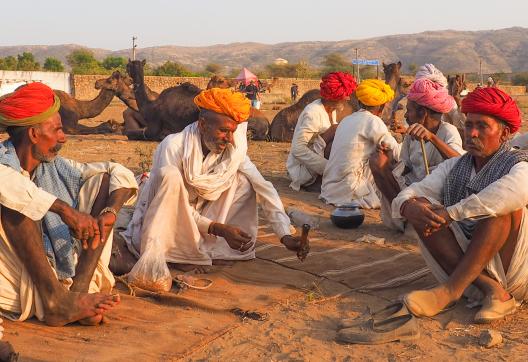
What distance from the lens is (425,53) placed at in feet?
349

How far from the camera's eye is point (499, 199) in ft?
12.3

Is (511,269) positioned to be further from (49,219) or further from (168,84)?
(168,84)

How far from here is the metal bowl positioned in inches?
247

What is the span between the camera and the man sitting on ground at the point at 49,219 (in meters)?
3.63

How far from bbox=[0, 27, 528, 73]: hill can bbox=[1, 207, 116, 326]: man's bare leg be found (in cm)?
9393

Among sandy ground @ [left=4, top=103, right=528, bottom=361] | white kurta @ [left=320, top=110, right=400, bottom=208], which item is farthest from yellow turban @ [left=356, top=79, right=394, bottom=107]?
sandy ground @ [left=4, top=103, right=528, bottom=361]

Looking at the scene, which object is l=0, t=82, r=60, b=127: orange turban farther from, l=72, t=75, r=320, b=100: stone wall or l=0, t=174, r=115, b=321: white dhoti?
l=72, t=75, r=320, b=100: stone wall

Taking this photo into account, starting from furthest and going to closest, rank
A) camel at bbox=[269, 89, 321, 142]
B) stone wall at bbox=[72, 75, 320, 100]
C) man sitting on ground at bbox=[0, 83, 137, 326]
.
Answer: stone wall at bbox=[72, 75, 320, 100]
camel at bbox=[269, 89, 321, 142]
man sitting on ground at bbox=[0, 83, 137, 326]

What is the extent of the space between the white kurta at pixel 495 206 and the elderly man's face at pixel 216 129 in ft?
4.05

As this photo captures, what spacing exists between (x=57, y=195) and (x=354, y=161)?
12.0 ft

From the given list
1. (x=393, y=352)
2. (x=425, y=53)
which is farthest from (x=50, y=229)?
(x=425, y=53)

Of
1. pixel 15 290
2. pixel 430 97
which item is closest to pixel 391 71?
pixel 430 97

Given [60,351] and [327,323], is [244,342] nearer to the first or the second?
[327,323]

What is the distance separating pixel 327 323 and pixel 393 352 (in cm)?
51
